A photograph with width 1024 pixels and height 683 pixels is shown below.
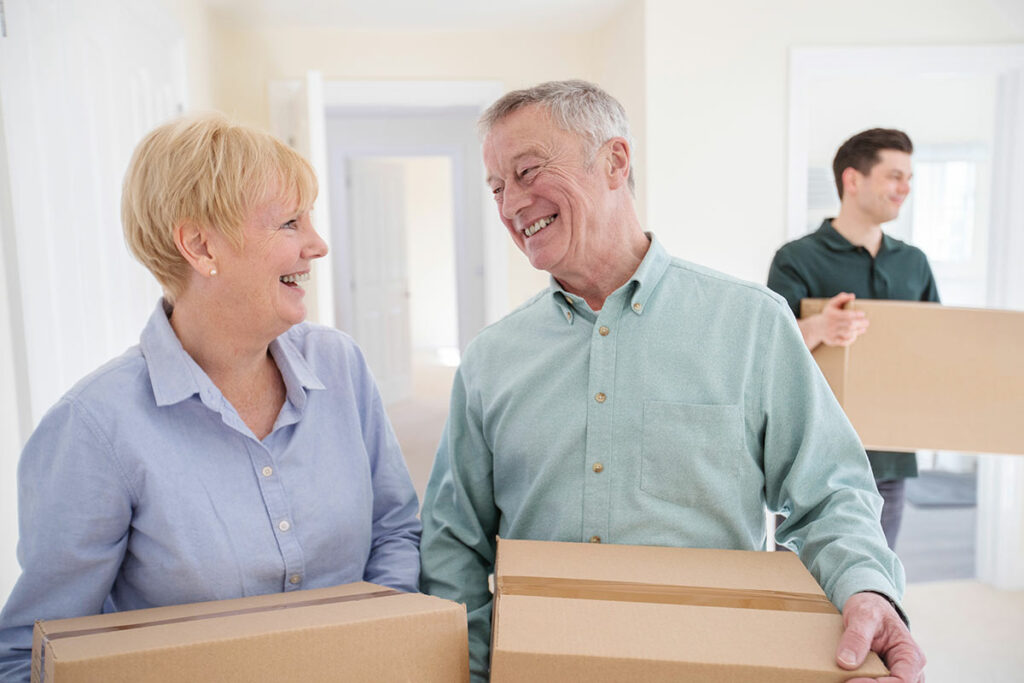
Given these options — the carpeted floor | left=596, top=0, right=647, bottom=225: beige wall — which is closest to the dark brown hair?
left=596, top=0, right=647, bottom=225: beige wall

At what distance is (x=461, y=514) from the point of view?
4.22 feet

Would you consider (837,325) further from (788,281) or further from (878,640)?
(878,640)

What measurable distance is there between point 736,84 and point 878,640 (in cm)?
302

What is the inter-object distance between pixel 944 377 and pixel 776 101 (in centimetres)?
194

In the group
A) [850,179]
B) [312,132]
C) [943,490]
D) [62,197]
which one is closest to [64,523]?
[62,197]

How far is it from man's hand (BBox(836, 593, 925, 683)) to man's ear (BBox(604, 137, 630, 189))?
2.32ft

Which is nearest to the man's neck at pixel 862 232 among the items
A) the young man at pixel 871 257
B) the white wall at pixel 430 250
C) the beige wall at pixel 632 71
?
the young man at pixel 871 257

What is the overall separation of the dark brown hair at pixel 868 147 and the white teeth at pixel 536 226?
152cm

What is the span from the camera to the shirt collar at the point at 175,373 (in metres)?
1.10

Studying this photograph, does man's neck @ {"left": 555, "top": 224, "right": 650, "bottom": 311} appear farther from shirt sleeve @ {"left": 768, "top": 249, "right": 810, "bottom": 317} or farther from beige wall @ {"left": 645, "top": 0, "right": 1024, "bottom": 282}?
beige wall @ {"left": 645, "top": 0, "right": 1024, "bottom": 282}

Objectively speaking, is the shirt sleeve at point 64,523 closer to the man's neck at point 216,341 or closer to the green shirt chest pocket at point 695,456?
the man's neck at point 216,341

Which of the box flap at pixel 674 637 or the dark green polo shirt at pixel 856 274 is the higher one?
the dark green polo shirt at pixel 856 274

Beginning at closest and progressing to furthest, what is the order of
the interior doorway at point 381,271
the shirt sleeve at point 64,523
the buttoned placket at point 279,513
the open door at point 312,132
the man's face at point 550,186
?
the shirt sleeve at point 64,523
the buttoned placket at point 279,513
the man's face at point 550,186
the open door at point 312,132
the interior doorway at point 381,271

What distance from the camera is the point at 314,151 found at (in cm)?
360
